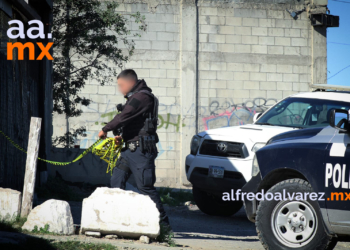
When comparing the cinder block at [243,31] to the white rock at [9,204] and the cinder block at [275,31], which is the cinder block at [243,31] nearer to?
the cinder block at [275,31]

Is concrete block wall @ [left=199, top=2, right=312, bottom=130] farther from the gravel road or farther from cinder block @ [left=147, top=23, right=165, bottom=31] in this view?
the gravel road

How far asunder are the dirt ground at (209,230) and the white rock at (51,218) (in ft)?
2.65

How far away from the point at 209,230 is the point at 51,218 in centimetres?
255

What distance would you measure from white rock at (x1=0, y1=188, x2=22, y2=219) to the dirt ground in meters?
1.41

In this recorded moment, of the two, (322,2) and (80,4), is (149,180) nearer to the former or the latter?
(80,4)

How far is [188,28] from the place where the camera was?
1433 cm

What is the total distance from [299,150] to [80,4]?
8.17 m

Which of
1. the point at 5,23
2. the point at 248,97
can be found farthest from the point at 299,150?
the point at 248,97

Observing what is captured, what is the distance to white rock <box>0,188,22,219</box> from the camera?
5039 mm

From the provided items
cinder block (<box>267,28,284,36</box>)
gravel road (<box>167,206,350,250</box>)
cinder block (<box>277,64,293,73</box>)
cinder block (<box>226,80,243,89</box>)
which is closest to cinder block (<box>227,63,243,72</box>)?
cinder block (<box>226,80,243,89</box>)

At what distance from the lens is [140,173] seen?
5.21m

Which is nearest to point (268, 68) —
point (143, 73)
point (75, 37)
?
point (143, 73)

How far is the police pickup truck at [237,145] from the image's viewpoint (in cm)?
674

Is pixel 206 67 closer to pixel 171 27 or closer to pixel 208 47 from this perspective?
pixel 208 47
